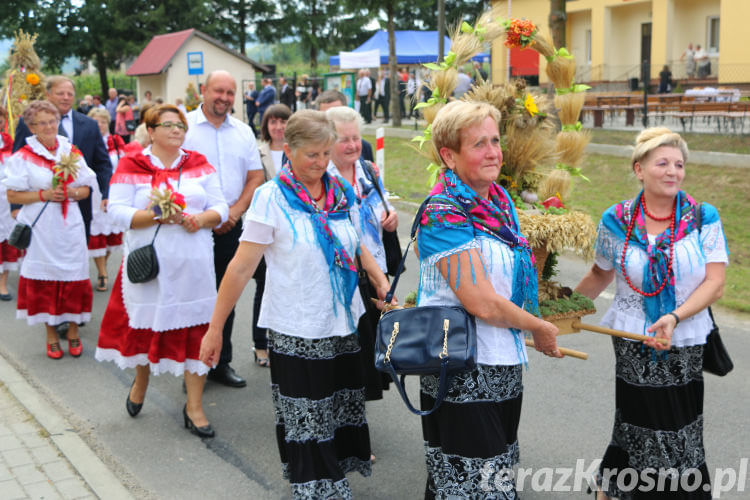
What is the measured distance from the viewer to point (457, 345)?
314cm

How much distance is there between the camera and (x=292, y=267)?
3.97 meters

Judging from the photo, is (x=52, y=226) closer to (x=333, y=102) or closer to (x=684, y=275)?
(x=333, y=102)

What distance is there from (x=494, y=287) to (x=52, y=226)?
16.5 feet

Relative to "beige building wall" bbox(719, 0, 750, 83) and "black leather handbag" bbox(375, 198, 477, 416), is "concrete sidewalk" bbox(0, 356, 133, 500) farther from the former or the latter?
"beige building wall" bbox(719, 0, 750, 83)

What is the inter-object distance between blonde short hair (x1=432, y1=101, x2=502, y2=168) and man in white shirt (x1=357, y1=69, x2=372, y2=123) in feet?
81.3

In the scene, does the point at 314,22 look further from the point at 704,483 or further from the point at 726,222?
the point at 704,483

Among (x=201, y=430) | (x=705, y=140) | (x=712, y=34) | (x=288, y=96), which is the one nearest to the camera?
(x=201, y=430)

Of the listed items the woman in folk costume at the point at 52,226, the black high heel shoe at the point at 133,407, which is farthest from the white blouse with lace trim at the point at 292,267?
the woman in folk costume at the point at 52,226

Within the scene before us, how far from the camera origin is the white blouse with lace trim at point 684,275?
3650mm

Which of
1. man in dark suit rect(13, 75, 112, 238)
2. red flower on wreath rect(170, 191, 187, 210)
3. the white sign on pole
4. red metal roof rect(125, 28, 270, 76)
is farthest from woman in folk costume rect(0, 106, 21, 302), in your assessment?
red metal roof rect(125, 28, 270, 76)

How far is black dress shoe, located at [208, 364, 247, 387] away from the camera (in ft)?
20.3

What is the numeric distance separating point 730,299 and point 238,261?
586cm

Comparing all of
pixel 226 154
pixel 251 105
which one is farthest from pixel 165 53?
pixel 226 154

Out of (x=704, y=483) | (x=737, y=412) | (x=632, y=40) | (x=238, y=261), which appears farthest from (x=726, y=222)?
(x=632, y=40)
